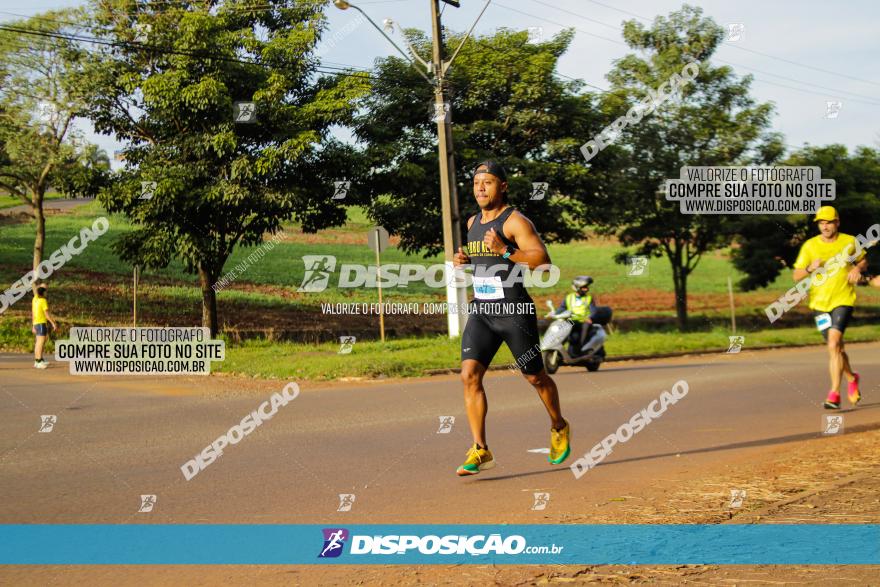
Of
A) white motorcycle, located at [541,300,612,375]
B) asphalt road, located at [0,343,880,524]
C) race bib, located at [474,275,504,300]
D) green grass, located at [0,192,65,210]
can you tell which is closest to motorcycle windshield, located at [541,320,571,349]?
white motorcycle, located at [541,300,612,375]

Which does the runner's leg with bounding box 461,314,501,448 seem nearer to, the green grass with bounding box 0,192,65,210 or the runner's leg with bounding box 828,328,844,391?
the runner's leg with bounding box 828,328,844,391

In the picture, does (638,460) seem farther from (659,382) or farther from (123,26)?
(123,26)

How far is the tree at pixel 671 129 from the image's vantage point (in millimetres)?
34906

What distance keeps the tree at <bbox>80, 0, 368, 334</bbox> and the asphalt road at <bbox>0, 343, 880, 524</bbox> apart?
8.65 meters

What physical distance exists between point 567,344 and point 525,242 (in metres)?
9.98

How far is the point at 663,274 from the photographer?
62.6 m

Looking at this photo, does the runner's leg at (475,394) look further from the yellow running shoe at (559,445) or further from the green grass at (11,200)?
the green grass at (11,200)

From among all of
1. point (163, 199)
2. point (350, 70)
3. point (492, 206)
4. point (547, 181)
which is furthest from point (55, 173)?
point (492, 206)

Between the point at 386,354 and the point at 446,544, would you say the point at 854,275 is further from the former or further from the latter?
the point at 386,354

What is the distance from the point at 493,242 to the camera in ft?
20.7

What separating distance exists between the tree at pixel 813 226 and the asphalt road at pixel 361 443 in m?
25.3

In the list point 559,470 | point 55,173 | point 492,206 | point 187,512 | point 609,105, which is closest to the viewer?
point 187,512

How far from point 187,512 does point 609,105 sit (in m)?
31.6

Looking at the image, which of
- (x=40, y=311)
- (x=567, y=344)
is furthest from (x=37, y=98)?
(x=567, y=344)
